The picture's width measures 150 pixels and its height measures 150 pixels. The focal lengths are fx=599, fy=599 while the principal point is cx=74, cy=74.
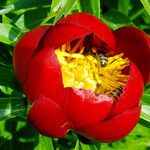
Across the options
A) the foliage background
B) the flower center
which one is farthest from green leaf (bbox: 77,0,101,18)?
the flower center

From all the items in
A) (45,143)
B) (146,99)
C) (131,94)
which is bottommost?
(45,143)

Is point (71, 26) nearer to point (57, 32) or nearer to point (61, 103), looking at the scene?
point (57, 32)

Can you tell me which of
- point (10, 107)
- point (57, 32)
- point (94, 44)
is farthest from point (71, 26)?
point (10, 107)

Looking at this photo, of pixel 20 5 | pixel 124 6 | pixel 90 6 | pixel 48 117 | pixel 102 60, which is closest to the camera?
pixel 48 117

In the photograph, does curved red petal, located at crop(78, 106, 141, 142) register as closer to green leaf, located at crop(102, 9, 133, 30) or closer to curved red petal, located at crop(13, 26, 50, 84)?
curved red petal, located at crop(13, 26, 50, 84)

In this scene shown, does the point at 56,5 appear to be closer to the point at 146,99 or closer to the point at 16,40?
the point at 16,40

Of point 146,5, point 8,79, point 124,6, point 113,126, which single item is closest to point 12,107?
point 8,79
